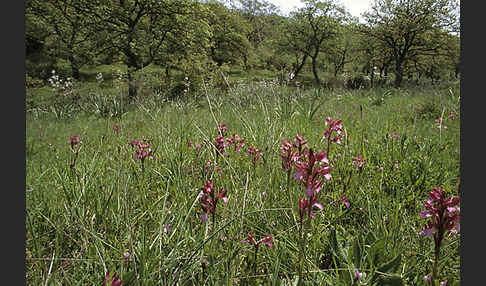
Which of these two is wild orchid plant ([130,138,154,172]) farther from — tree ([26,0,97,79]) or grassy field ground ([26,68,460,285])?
tree ([26,0,97,79])

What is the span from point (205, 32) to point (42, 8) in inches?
365

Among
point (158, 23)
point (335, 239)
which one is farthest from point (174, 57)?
point (335, 239)

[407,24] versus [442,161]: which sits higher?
[407,24]

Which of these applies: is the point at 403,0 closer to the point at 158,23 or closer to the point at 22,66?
the point at 158,23

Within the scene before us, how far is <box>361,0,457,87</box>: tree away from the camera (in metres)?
18.8

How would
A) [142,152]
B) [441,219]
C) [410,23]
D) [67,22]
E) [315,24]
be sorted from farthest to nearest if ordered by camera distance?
[315,24]
[410,23]
[67,22]
[142,152]
[441,219]

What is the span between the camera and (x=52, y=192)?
1.82 metres

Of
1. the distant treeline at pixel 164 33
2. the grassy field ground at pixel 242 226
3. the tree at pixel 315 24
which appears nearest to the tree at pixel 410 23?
the distant treeline at pixel 164 33

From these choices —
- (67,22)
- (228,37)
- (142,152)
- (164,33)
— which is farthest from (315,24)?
(142,152)

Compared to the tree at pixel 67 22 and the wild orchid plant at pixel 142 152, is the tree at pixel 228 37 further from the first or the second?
the wild orchid plant at pixel 142 152

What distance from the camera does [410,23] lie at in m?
19.0

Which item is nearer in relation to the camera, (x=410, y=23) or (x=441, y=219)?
(x=441, y=219)

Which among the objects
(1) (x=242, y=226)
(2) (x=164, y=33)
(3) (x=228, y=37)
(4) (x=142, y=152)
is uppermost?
(3) (x=228, y=37)

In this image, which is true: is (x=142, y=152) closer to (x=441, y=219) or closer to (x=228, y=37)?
(x=441, y=219)
